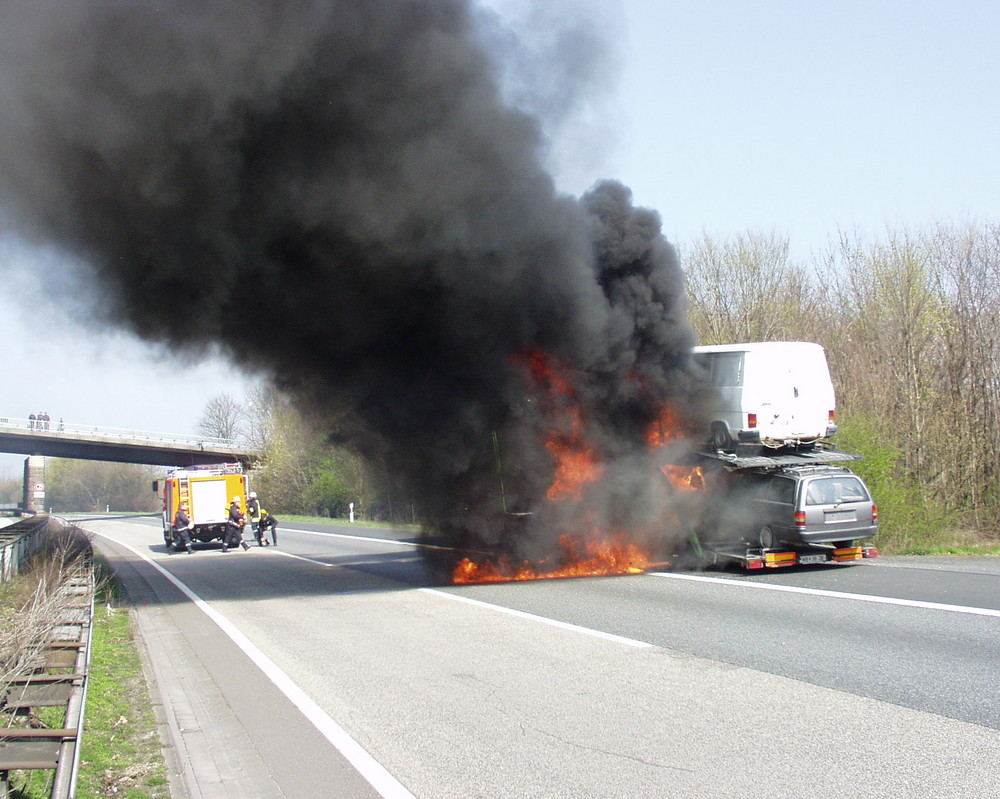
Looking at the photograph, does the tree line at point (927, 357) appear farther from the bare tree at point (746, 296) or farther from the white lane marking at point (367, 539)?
the white lane marking at point (367, 539)

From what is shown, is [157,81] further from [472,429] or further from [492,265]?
[472,429]

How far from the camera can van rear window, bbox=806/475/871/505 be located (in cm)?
1336

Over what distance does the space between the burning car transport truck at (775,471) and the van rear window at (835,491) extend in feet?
0.05

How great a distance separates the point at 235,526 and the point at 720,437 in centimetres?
1689

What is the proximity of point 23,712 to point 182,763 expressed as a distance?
1.30m

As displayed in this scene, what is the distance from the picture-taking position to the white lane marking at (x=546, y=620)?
8698 mm

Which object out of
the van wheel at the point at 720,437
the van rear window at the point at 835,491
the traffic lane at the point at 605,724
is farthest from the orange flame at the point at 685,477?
the traffic lane at the point at 605,724

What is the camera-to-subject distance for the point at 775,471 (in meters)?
13.9

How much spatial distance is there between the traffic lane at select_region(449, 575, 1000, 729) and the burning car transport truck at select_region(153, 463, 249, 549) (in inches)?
694


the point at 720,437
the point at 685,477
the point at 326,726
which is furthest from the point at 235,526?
the point at 326,726

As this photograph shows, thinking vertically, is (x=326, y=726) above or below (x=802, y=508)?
below

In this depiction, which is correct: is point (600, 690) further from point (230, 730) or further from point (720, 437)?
point (720, 437)

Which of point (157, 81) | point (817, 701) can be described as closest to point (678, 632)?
point (817, 701)

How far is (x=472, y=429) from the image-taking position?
14195mm
